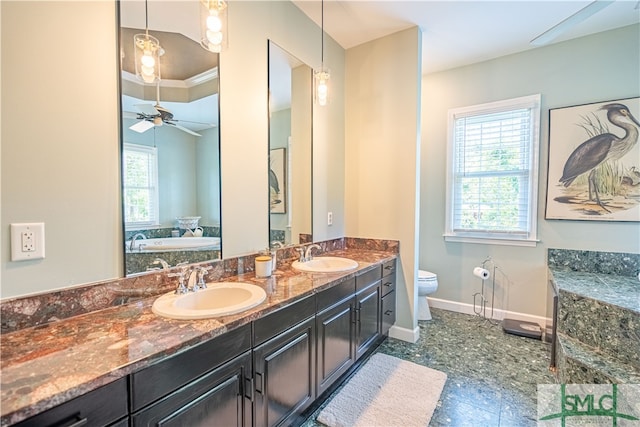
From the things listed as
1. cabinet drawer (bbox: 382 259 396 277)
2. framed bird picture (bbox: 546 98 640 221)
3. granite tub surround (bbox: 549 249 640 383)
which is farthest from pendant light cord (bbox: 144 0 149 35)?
framed bird picture (bbox: 546 98 640 221)

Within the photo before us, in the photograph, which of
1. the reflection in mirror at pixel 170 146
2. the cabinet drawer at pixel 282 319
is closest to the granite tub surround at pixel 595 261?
the cabinet drawer at pixel 282 319

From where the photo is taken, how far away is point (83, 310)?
3.79 feet

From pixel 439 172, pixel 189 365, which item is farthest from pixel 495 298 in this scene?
pixel 189 365

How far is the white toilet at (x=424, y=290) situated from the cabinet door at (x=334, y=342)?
128 cm

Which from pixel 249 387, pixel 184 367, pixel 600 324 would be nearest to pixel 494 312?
pixel 600 324

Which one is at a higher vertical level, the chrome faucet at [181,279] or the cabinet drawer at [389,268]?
the chrome faucet at [181,279]

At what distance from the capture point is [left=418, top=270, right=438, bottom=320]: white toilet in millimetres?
2961

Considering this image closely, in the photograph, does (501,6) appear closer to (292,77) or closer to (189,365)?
(292,77)

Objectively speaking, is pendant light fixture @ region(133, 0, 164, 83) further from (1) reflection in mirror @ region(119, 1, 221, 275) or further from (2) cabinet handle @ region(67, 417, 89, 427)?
(2) cabinet handle @ region(67, 417, 89, 427)

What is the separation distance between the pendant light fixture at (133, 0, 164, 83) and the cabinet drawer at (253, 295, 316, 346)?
129 centimetres

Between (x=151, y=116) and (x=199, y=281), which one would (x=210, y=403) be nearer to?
(x=199, y=281)

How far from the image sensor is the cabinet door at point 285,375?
1.26m

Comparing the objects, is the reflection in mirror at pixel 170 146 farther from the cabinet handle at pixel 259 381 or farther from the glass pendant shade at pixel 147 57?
the cabinet handle at pixel 259 381

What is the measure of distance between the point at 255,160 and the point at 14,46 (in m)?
1.15
